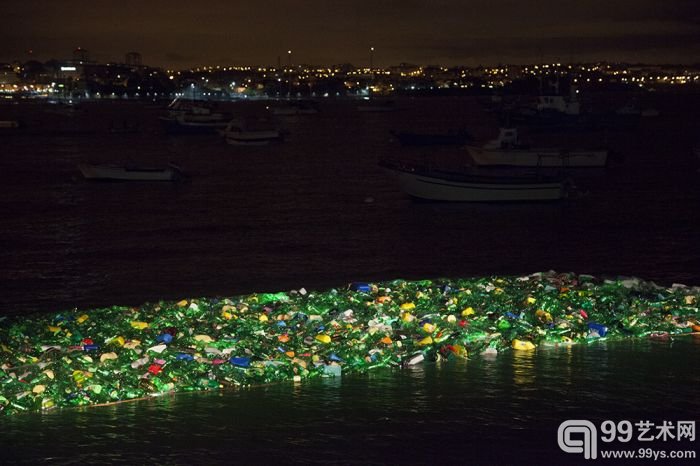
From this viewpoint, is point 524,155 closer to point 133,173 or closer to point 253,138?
point 133,173

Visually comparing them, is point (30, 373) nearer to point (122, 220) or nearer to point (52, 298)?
point (52, 298)

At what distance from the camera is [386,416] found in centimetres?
942

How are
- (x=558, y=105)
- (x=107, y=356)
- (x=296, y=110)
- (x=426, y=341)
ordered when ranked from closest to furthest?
(x=107, y=356), (x=426, y=341), (x=558, y=105), (x=296, y=110)

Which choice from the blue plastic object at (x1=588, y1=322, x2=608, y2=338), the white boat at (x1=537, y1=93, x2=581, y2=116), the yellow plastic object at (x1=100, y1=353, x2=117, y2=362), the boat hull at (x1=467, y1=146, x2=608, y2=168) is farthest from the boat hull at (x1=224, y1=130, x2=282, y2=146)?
the yellow plastic object at (x1=100, y1=353, x2=117, y2=362)

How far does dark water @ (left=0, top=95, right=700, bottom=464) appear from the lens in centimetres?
887

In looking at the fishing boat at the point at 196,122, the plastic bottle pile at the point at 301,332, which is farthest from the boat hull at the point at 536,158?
the fishing boat at the point at 196,122

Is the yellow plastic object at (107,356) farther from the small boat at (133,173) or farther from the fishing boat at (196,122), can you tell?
the fishing boat at (196,122)

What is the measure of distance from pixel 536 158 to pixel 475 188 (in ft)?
60.6

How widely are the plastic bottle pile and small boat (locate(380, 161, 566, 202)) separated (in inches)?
966

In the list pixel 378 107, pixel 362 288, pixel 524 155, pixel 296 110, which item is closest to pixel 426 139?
pixel 524 155

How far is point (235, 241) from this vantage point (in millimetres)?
31297

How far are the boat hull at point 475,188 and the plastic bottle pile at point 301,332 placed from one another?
2451 centimetres

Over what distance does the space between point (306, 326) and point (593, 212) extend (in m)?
29.8

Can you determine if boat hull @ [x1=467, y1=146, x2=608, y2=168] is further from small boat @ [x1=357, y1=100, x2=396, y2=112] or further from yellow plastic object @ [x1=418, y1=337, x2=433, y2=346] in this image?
small boat @ [x1=357, y1=100, x2=396, y2=112]
